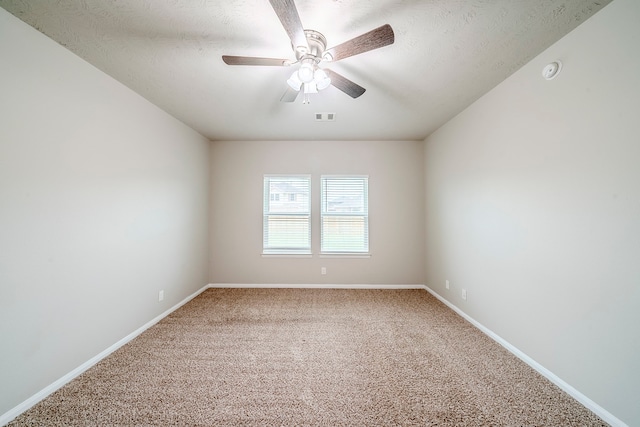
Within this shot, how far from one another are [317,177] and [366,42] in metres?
2.69

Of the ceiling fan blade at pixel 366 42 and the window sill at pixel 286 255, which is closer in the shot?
the ceiling fan blade at pixel 366 42

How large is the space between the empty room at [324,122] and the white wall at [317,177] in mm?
825

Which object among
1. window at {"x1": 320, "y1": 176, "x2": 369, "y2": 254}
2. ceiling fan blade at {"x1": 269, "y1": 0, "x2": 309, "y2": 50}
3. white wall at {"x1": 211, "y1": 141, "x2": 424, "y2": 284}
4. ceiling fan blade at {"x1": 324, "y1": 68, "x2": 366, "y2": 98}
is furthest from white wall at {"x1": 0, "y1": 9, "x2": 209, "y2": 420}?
window at {"x1": 320, "y1": 176, "x2": 369, "y2": 254}

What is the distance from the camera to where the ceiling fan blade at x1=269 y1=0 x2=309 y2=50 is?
3.77 feet

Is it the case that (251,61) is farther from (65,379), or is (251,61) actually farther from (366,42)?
(65,379)

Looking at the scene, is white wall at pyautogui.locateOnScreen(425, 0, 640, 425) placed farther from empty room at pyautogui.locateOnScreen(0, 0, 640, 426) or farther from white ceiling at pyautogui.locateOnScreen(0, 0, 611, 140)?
white ceiling at pyautogui.locateOnScreen(0, 0, 611, 140)

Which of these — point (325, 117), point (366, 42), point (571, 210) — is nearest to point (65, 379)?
point (366, 42)

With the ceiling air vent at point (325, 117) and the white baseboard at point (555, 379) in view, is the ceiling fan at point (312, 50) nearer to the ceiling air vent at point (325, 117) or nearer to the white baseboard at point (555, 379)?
the ceiling air vent at point (325, 117)

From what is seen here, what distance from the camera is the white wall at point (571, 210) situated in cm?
137

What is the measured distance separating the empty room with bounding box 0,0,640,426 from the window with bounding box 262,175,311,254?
1.12 meters

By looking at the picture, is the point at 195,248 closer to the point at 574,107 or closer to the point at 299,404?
the point at 299,404

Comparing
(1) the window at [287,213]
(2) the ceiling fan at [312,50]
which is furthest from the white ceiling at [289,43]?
(1) the window at [287,213]

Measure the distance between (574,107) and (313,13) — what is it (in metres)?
1.94

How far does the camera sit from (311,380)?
1.82 m
